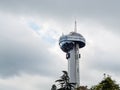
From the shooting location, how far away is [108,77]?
76.4 metres

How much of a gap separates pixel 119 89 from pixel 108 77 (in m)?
3.86

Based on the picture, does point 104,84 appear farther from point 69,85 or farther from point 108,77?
point 69,85

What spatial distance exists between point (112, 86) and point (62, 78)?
11.5 m

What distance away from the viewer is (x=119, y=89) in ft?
253

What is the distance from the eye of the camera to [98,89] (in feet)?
250

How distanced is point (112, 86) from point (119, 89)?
2681 millimetres

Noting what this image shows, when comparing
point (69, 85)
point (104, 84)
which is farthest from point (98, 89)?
point (69, 85)

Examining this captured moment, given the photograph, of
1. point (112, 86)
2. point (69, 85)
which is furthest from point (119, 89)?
point (69, 85)

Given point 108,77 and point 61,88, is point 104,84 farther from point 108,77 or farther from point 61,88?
point 61,88

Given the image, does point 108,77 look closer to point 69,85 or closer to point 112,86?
point 112,86

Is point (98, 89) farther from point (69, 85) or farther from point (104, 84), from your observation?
point (69, 85)

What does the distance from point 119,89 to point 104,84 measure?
394cm

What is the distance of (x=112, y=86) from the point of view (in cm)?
7544

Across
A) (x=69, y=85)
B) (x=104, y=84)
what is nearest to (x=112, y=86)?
(x=104, y=84)
